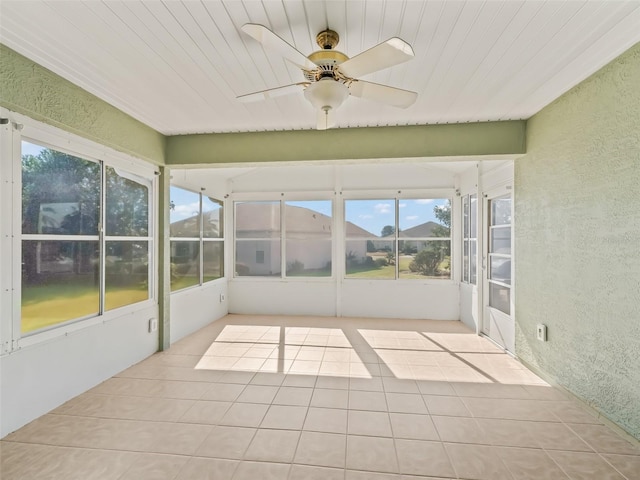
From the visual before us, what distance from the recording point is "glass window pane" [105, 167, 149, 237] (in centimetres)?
285

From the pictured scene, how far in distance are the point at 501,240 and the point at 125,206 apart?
412 cm

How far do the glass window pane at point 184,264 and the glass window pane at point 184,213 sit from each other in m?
0.14

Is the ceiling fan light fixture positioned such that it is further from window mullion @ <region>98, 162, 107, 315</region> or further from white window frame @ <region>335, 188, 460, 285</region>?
white window frame @ <region>335, 188, 460, 285</region>

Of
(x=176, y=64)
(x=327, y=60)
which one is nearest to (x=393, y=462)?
(x=327, y=60)

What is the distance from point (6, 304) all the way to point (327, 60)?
247cm

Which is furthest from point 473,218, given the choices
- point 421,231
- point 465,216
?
point 421,231

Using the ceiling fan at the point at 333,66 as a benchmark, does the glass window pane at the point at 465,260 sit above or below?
below

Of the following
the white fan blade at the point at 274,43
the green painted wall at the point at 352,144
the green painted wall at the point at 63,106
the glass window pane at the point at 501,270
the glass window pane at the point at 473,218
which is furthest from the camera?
the glass window pane at the point at 473,218

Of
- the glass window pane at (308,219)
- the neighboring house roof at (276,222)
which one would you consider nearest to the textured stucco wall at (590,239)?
the neighboring house roof at (276,222)

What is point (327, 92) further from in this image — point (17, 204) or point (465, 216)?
point (465, 216)

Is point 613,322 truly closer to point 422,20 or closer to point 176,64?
point 422,20

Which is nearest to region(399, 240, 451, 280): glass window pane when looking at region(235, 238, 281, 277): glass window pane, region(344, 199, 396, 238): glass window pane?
region(344, 199, 396, 238): glass window pane

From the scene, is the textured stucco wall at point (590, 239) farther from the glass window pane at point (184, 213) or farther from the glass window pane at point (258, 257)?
the glass window pane at point (184, 213)

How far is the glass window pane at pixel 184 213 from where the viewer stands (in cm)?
393
